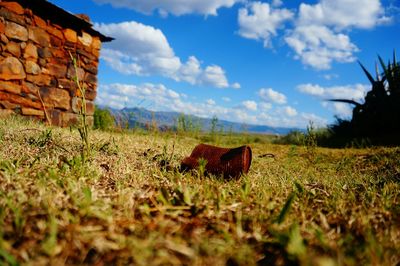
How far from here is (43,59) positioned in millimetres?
5707

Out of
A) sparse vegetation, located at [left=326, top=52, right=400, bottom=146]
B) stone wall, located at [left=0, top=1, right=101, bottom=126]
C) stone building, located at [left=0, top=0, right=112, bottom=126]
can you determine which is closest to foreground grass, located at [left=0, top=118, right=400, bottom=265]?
stone building, located at [left=0, top=0, right=112, bottom=126]

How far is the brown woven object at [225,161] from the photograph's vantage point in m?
2.23

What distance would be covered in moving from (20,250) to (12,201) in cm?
32

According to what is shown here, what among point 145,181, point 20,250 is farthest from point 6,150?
point 20,250

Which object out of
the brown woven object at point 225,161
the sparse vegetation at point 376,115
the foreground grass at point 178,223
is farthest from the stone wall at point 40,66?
the sparse vegetation at point 376,115

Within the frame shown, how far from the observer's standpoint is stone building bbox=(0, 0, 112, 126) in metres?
5.12

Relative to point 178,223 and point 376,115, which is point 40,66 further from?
point 376,115

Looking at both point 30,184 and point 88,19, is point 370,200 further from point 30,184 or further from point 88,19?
point 88,19

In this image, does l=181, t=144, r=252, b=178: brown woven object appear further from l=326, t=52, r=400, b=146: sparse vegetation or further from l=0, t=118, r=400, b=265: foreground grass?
l=326, t=52, r=400, b=146: sparse vegetation

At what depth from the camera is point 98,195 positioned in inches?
58.4

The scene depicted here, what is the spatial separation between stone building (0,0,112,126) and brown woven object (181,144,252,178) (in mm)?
3029

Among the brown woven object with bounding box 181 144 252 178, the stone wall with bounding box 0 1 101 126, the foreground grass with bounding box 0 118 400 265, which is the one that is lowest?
the foreground grass with bounding box 0 118 400 265

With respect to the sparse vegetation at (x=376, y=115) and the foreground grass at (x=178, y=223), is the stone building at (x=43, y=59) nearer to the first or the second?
the foreground grass at (x=178, y=223)

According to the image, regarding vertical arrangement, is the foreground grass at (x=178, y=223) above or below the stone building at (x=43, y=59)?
below
